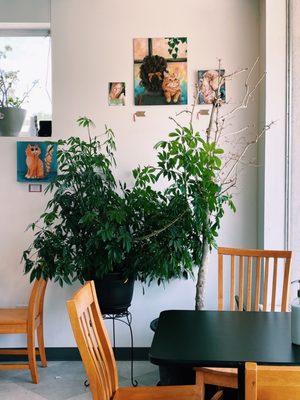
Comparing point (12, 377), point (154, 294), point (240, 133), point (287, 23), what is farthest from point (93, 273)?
point (287, 23)

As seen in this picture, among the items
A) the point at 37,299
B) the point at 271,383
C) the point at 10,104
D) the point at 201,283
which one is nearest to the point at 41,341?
the point at 37,299

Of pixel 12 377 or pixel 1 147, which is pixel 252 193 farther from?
pixel 12 377

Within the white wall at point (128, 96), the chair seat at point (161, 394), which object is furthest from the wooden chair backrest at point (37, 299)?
the chair seat at point (161, 394)

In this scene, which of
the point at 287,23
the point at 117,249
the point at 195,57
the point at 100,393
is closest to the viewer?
the point at 100,393

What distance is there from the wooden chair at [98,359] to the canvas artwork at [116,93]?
2.07 metres

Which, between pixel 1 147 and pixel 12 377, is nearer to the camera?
pixel 12 377

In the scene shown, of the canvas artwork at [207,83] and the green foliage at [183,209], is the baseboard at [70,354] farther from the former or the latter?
the canvas artwork at [207,83]

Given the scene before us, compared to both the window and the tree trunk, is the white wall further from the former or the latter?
the tree trunk

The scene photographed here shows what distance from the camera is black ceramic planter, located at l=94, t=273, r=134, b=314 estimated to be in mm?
3234

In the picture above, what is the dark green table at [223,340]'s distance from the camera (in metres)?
1.64

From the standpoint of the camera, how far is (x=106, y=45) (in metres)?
3.78

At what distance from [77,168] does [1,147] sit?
0.90 meters

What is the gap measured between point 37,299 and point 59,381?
0.58 m

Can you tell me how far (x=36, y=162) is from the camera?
12.5 feet
